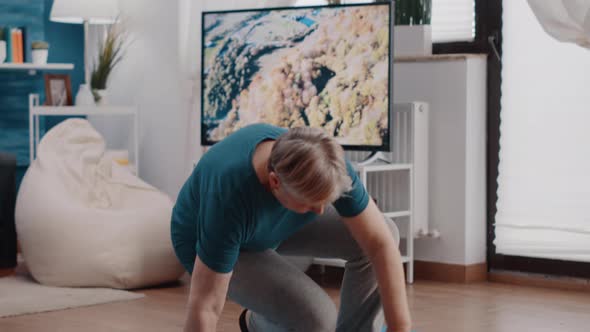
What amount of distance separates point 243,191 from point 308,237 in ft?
1.50

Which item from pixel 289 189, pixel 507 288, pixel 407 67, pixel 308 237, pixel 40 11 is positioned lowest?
pixel 507 288

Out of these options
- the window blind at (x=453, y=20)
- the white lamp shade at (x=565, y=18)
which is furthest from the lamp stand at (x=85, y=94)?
the white lamp shade at (x=565, y=18)

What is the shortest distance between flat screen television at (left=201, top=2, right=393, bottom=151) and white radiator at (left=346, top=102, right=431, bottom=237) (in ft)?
1.05

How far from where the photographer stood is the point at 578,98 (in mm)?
4180

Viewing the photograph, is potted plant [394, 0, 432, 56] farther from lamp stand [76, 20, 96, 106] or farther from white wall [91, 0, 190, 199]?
lamp stand [76, 20, 96, 106]

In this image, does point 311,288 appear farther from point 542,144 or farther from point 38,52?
point 38,52

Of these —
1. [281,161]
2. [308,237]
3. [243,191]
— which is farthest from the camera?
[308,237]

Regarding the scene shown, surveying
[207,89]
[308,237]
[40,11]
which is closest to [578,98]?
[207,89]

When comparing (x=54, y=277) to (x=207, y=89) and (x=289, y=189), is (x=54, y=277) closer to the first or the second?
(x=207, y=89)

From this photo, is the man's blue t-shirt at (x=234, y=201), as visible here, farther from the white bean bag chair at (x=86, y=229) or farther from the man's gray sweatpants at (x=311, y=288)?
the white bean bag chair at (x=86, y=229)

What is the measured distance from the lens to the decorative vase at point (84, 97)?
5.37 m

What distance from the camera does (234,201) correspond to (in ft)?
7.25

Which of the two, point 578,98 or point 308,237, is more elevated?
point 578,98

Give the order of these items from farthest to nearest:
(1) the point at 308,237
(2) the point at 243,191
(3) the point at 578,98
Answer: (3) the point at 578,98
(1) the point at 308,237
(2) the point at 243,191
